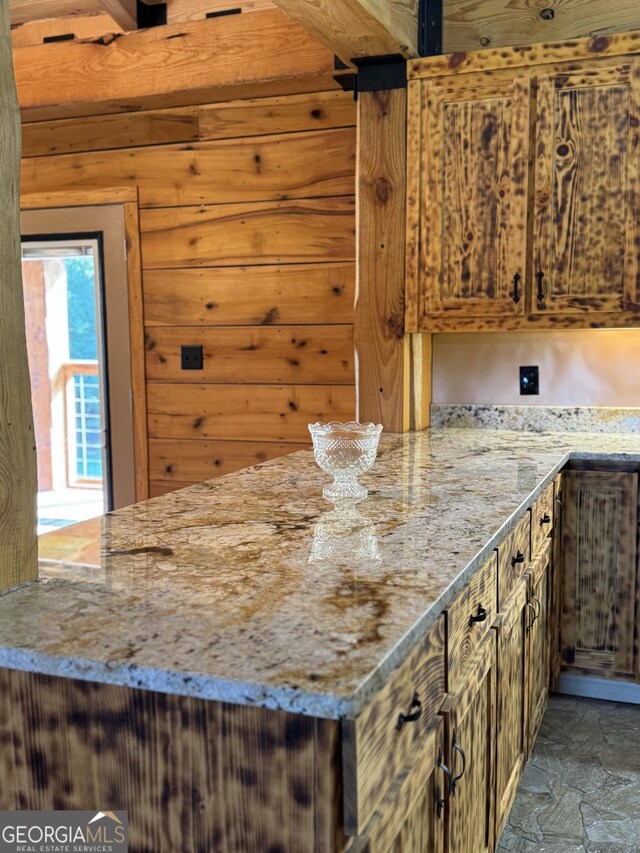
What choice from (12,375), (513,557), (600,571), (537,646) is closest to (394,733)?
(12,375)

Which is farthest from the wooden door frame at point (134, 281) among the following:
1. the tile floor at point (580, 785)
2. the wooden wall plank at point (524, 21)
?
the tile floor at point (580, 785)

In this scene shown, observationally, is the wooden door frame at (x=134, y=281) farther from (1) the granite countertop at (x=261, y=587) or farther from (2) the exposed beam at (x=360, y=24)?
(1) the granite countertop at (x=261, y=587)

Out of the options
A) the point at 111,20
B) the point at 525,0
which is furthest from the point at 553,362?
the point at 111,20

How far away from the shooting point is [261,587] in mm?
1278

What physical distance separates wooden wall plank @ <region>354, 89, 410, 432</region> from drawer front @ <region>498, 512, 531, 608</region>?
3.82 ft

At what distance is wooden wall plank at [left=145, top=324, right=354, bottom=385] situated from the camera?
3.51 m

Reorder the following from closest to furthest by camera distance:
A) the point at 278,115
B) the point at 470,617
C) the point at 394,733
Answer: the point at 394,733 < the point at 470,617 < the point at 278,115

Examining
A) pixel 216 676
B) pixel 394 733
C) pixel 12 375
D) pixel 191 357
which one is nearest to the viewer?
pixel 216 676

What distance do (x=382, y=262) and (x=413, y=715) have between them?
7.34 feet

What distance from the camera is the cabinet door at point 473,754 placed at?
143cm

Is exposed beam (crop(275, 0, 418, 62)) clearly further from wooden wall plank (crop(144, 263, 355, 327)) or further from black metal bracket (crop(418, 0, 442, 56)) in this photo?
wooden wall plank (crop(144, 263, 355, 327))

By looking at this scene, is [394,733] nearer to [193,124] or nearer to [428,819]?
[428,819]

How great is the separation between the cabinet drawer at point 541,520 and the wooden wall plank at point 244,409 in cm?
120

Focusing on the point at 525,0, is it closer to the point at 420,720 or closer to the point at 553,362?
the point at 553,362
